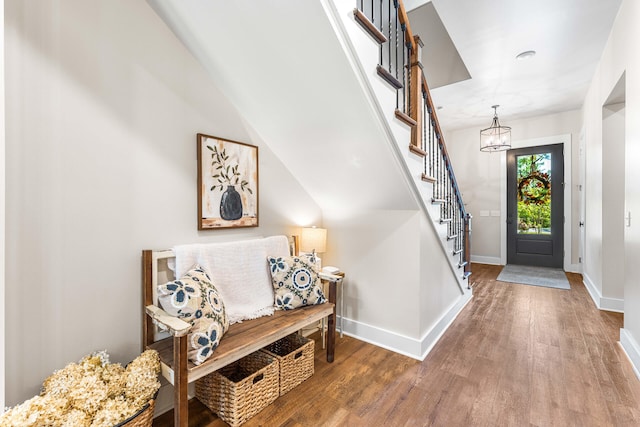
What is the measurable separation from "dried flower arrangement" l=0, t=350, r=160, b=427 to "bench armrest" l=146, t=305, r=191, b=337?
0.60ft

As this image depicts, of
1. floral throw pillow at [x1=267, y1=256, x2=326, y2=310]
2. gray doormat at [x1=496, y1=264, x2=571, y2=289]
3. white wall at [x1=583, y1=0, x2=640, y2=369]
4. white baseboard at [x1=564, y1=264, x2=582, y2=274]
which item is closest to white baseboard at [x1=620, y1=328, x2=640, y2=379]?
white wall at [x1=583, y1=0, x2=640, y2=369]

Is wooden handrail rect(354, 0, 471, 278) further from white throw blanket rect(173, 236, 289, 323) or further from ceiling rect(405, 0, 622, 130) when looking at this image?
white throw blanket rect(173, 236, 289, 323)

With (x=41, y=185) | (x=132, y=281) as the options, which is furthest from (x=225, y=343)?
(x=41, y=185)

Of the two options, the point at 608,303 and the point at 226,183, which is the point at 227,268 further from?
the point at 608,303

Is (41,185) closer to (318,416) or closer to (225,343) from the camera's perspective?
(225,343)

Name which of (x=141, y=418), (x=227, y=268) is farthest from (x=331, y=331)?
(x=141, y=418)

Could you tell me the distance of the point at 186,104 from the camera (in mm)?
1797

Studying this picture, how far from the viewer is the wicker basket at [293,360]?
73.6 inches

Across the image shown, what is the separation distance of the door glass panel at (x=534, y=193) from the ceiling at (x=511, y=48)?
3.30ft

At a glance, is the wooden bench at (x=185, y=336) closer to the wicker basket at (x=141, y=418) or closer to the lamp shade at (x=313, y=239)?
the wicker basket at (x=141, y=418)

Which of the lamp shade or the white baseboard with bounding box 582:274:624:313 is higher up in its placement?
the lamp shade

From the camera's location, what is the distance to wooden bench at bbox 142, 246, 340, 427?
1325mm

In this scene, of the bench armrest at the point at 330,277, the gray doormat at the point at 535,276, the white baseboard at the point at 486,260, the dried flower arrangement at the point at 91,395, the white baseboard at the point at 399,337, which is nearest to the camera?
the dried flower arrangement at the point at 91,395

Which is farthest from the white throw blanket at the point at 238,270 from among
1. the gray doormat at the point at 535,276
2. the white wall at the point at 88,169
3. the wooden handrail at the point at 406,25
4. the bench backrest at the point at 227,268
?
the gray doormat at the point at 535,276
